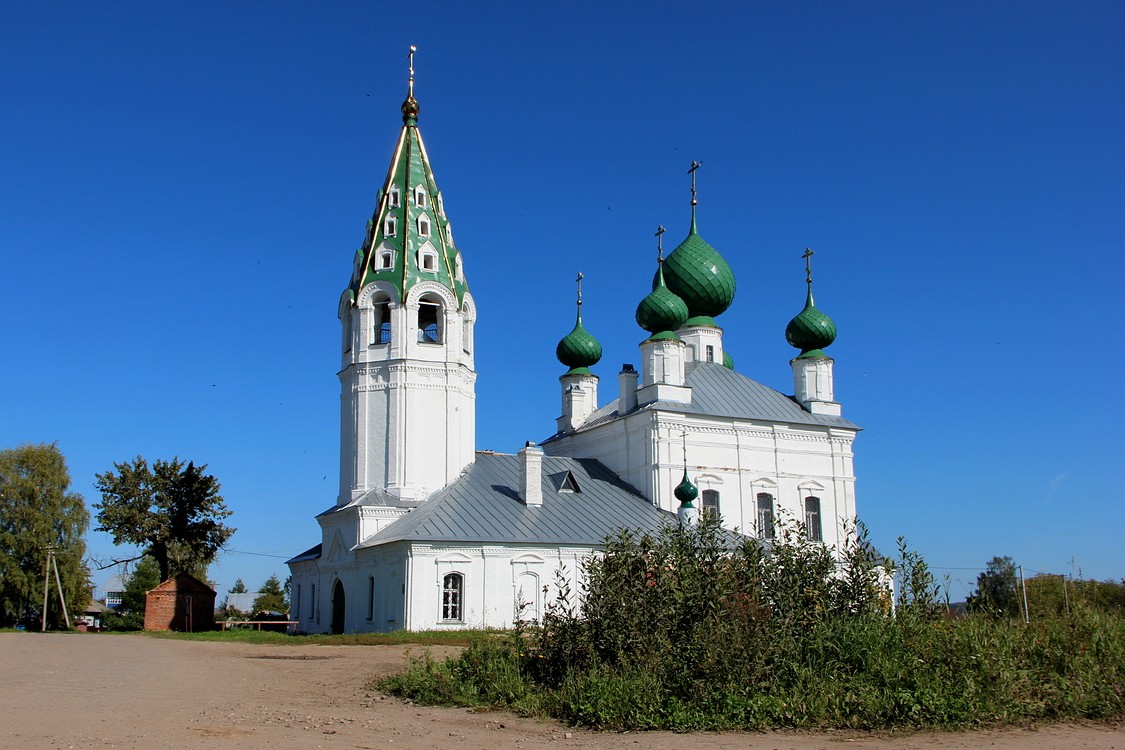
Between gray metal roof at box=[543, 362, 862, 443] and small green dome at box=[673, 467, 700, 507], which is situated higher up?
gray metal roof at box=[543, 362, 862, 443]

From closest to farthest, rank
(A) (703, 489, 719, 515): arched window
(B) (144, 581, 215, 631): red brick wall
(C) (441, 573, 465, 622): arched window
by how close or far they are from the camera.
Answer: (C) (441, 573, 465, 622): arched window
(A) (703, 489, 719, 515): arched window
(B) (144, 581, 215, 631): red brick wall

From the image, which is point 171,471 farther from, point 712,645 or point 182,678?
point 712,645

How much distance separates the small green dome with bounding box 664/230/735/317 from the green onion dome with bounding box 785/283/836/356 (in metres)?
2.31

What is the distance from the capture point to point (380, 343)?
27.2 meters

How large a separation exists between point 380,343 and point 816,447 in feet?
40.5

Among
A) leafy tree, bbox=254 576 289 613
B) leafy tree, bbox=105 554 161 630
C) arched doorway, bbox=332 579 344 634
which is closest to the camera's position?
arched doorway, bbox=332 579 344 634

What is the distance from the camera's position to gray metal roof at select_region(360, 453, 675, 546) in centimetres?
2389

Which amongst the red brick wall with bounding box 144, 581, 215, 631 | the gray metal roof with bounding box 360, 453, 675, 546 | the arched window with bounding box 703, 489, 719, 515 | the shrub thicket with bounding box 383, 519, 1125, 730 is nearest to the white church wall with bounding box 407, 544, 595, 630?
the gray metal roof with bounding box 360, 453, 675, 546

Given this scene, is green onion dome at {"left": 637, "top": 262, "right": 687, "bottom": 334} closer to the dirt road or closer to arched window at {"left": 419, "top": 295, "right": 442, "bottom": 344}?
arched window at {"left": 419, "top": 295, "right": 442, "bottom": 344}

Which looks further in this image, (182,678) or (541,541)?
(541,541)

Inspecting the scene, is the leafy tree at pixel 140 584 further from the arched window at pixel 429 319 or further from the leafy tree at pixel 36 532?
the arched window at pixel 429 319

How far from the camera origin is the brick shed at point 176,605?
2819cm

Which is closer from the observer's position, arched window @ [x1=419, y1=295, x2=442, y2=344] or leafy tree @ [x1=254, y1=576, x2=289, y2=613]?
arched window @ [x1=419, y1=295, x2=442, y2=344]

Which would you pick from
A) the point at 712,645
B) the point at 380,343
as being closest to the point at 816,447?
the point at 380,343
